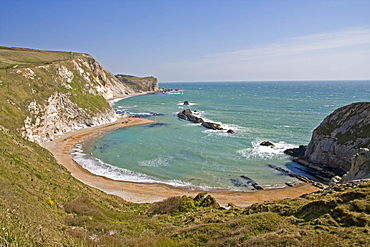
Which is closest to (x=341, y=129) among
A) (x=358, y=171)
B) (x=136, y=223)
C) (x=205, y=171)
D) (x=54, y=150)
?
(x=358, y=171)

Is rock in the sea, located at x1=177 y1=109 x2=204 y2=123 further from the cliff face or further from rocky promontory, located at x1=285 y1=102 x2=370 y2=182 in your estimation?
the cliff face

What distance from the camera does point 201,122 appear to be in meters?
72.6

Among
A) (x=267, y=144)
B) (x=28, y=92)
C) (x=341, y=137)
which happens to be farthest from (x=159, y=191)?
(x=28, y=92)

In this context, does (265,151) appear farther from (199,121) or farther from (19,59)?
(19,59)

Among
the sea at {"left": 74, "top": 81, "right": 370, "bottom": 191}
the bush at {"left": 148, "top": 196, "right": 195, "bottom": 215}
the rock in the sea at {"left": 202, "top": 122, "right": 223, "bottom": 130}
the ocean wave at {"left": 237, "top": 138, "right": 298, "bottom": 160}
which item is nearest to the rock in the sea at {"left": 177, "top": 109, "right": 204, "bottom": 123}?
the rock in the sea at {"left": 202, "top": 122, "right": 223, "bottom": 130}

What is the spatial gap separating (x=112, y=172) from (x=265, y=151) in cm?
2842

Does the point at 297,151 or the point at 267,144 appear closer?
the point at 297,151

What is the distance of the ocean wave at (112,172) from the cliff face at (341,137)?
22596 mm

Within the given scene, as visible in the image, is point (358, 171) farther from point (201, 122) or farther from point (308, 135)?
point (201, 122)

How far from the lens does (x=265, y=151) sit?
4403 cm

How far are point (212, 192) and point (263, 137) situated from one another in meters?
29.2

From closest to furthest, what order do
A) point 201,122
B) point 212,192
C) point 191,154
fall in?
point 212,192 → point 191,154 → point 201,122

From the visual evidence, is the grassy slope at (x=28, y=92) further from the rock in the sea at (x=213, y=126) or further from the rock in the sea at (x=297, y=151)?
the rock in the sea at (x=297, y=151)

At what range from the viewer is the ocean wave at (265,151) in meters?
41.4
